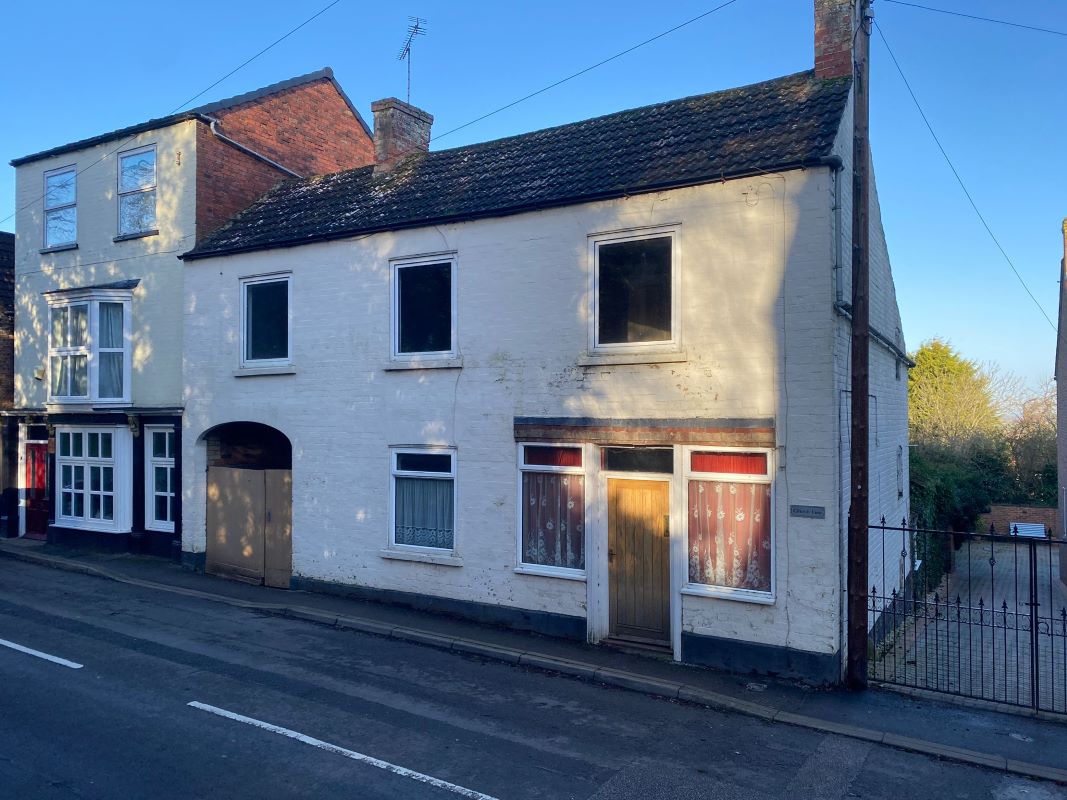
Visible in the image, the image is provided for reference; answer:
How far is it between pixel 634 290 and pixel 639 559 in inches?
142

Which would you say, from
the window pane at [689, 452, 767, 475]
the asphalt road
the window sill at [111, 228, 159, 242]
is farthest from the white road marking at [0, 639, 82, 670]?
the window sill at [111, 228, 159, 242]

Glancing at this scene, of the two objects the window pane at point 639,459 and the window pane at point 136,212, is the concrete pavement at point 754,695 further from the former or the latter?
the window pane at point 136,212

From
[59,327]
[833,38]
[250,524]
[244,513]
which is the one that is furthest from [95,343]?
[833,38]

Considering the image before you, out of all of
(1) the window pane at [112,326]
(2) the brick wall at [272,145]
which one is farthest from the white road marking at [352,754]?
(1) the window pane at [112,326]

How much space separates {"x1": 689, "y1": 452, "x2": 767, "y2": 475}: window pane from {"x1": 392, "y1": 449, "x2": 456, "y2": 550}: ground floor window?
390 centimetres

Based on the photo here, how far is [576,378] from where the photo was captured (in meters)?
11.1

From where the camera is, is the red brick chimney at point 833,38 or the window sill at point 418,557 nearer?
the red brick chimney at point 833,38

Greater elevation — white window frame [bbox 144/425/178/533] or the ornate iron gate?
white window frame [bbox 144/425/178/533]

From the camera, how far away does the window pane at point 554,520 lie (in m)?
11.1

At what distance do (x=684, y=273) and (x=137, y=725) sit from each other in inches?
310

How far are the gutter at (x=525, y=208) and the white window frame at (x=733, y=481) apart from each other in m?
3.36

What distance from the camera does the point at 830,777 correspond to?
702 centimetres

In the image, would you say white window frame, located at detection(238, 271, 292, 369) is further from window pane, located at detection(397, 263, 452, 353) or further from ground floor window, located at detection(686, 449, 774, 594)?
ground floor window, located at detection(686, 449, 774, 594)

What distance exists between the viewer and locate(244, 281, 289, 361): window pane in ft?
47.2
